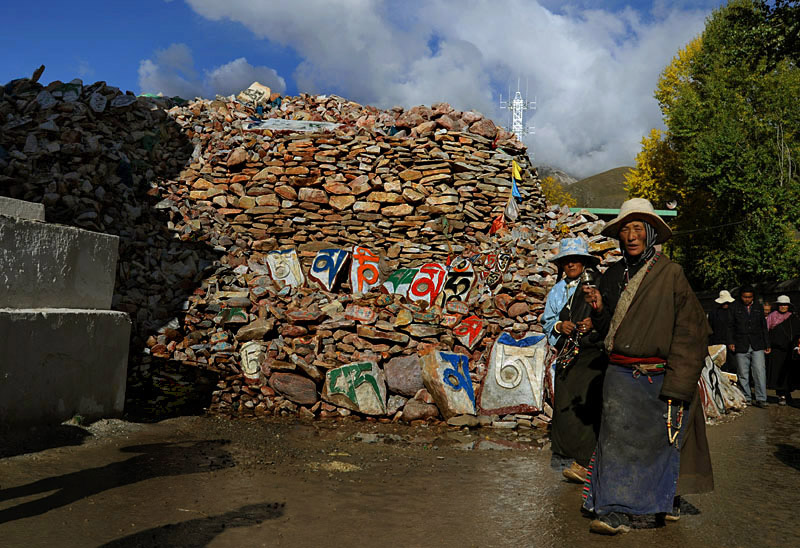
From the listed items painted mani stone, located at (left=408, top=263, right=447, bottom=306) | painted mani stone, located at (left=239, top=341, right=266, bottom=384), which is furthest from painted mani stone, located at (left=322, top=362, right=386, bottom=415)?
painted mani stone, located at (left=408, top=263, right=447, bottom=306)

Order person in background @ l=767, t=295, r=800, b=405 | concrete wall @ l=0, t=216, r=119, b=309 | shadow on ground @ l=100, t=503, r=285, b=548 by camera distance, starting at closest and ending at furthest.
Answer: shadow on ground @ l=100, t=503, r=285, b=548 < concrete wall @ l=0, t=216, r=119, b=309 < person in background @ l=767, t=295, r=800, b=405

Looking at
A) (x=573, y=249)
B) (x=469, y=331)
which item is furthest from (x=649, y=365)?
(x=469, y=331)

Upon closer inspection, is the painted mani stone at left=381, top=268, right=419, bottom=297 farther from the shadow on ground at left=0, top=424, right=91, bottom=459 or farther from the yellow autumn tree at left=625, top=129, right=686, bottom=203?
the yellow autumn tree at left=625, top=129, right=686, bottom=203

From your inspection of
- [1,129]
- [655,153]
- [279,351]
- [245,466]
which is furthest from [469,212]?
[655,153]

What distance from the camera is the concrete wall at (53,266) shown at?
16.4 ft

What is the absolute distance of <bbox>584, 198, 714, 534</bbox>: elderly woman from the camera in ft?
11.5

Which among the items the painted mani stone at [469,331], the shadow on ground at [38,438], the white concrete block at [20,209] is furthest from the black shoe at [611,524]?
the painted mani stone at [469,331]

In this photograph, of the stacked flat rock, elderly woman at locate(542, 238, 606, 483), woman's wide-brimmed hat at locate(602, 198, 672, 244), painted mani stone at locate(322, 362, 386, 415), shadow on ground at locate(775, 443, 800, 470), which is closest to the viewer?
woman's wide-brimmed hat at locate(602, 198, 672, 244)

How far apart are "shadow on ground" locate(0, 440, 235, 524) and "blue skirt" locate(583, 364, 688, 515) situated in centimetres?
308

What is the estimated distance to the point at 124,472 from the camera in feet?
15.0

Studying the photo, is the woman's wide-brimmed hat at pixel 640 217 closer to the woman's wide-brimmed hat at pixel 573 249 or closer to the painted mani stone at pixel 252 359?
the woman's wide-brimmed hat at pixel 573 249

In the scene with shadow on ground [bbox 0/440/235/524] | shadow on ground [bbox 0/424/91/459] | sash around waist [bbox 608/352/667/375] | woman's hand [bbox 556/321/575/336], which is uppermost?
woman's hand [bbox 556/321/575/336]

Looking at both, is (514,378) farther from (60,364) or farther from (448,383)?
(60,364)

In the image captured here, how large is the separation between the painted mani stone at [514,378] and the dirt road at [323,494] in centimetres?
121
